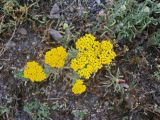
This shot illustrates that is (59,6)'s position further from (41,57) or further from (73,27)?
(41,57)

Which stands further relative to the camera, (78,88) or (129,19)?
(129,19)

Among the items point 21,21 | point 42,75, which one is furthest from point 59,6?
point 42,75

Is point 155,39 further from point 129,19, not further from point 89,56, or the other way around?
point 89,56

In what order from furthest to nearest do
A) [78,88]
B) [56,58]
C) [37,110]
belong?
[37,110] < [78,88] < [56,58]

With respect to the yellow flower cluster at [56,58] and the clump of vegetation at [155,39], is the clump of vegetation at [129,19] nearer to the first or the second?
the clump of vegetation at [155,39]

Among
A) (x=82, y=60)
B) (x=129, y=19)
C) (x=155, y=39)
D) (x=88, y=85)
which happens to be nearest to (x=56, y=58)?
(x=82, y=60)

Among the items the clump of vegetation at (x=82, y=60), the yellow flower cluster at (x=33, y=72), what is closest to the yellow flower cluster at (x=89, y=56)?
the clump of vegetation at (x=82, y=60)

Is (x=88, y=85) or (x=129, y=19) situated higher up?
(x=129, y=19)

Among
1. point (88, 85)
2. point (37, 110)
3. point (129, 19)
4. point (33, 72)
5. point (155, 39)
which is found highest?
point (129, 19)

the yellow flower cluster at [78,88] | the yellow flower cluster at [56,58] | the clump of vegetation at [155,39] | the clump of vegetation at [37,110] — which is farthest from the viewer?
the clump of vegetation at [155,39]


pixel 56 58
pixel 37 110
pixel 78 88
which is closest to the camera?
pixel 56 58
